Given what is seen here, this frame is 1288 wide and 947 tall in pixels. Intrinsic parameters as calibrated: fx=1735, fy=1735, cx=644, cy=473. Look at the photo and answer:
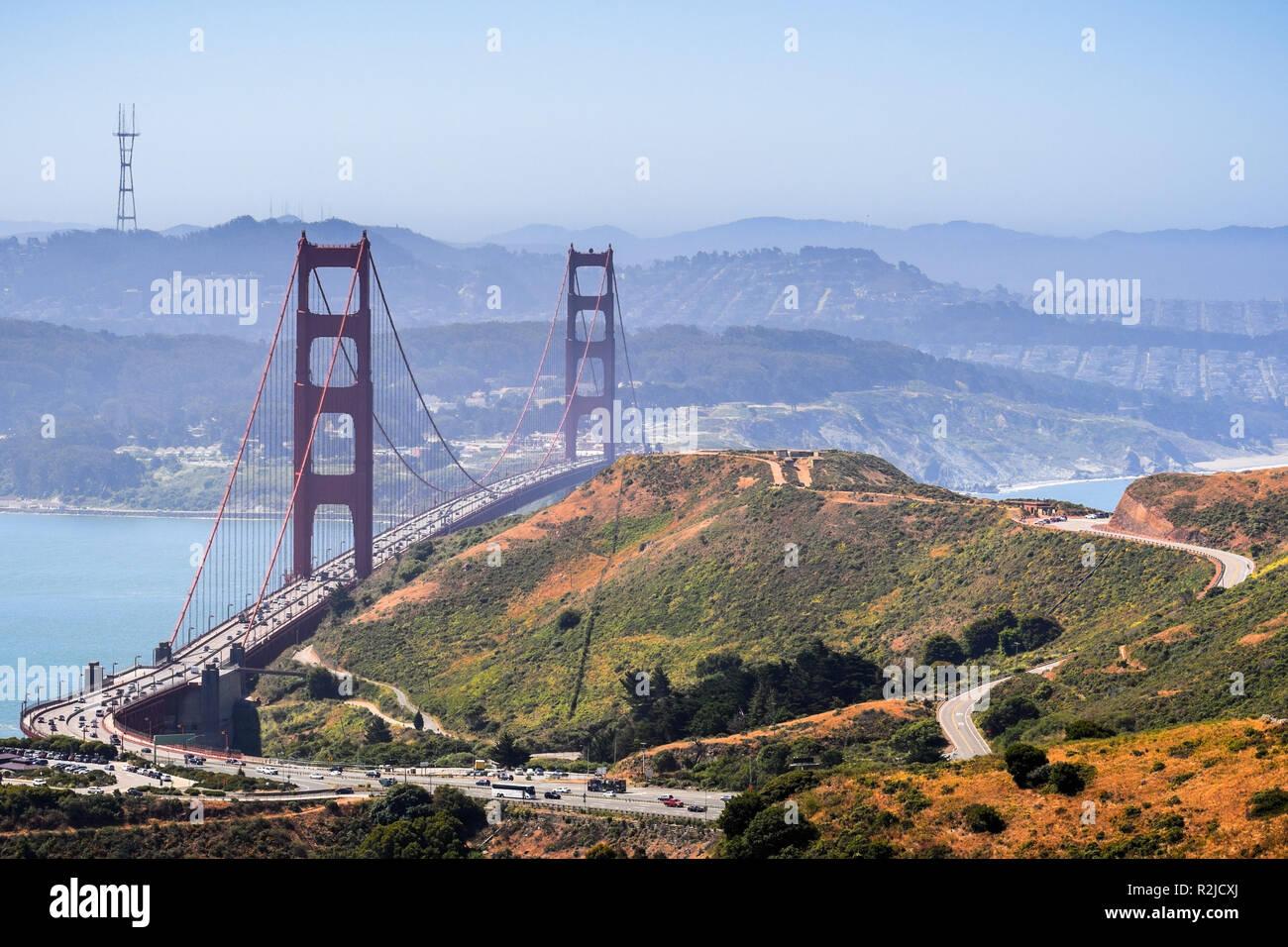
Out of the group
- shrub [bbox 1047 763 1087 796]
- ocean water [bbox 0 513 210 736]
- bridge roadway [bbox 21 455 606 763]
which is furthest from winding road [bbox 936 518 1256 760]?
ocean water [bbox 0 513 210 736]

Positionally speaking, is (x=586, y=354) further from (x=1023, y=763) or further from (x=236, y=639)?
(x=1023, y=763)

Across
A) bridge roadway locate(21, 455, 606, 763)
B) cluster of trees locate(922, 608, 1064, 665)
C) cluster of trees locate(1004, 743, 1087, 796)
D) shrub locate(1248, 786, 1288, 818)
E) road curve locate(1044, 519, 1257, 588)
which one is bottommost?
bridge roadway locate(21, 455, 606, 763)

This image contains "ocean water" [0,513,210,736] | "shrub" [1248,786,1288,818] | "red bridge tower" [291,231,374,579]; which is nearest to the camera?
"shrub" [1248,786,1288,818]

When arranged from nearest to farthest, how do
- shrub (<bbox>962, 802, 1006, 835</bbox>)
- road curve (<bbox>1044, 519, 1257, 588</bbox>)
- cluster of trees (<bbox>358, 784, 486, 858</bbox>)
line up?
shrub (<bbox>962, 802, 1006, 835</bbox>) < cluster of trees (<bbox>358, 784, 486, 858</bbox>) < road curve (<bbox>1044, 519, 1257, 588</bbox>)

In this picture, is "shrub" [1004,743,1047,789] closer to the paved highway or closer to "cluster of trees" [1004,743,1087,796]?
"cluster of trees" [1004,743,1087,796]
